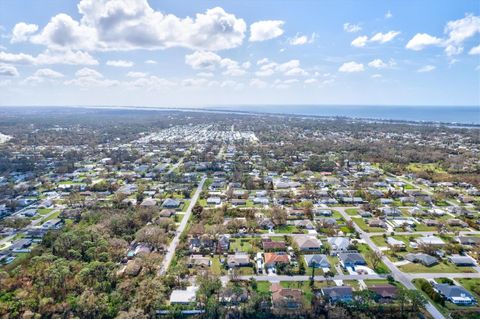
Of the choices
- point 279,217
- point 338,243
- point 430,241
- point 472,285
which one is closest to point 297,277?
point 338,243

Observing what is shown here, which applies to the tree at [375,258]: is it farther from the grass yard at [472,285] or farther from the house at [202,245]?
the house at [202,245]

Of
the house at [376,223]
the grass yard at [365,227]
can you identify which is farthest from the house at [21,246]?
the house at [376,223]

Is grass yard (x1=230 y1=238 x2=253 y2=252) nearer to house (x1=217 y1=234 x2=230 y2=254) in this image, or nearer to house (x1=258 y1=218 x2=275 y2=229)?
house (x1=217 y1=234 x2=230 y2=254)

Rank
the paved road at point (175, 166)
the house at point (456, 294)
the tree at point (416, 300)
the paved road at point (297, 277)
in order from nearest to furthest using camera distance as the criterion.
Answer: the tree at point (416, 300) → the house at point (456, 294) → the paved road at point (297, 277) → the paved road at point (175, 166)

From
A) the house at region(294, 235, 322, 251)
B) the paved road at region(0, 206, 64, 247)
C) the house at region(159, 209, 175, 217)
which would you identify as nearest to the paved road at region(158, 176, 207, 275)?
the house at region(159, 209, 175, 217)

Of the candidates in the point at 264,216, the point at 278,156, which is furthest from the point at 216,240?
the point at 278,156
